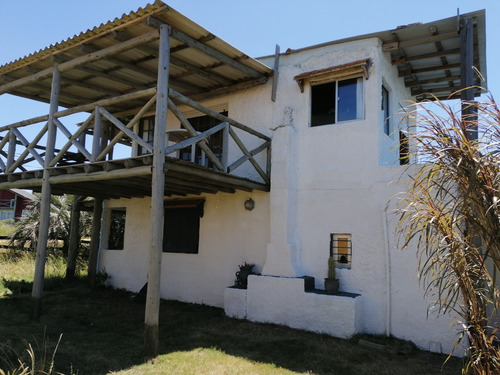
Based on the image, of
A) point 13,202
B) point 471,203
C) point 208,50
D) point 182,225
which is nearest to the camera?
point 471,203

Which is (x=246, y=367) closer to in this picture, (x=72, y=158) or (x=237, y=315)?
(x=237, y=315)

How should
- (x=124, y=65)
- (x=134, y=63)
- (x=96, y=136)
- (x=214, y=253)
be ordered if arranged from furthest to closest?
(x=214, y=253)
(x=134, y=63)
(x=124, y=65)
(x=96, y=136)

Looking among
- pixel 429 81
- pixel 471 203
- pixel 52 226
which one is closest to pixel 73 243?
pixel 52 226

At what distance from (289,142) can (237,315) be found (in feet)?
12.2

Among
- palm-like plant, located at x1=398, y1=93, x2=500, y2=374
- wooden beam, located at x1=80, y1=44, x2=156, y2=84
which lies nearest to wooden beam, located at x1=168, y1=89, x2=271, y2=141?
wooden beam, located at x1=80, y1=44, x2=156, y2=84

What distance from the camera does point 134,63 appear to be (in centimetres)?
858

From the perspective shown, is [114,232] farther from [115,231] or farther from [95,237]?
[95,237]

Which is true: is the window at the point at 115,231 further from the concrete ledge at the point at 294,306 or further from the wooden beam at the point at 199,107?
the wooden beam at the point at 199,107

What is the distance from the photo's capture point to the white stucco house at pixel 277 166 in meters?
7.11

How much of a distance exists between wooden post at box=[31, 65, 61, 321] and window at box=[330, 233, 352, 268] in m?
5.63

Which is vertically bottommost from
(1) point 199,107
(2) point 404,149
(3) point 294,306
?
(3) point 294,306

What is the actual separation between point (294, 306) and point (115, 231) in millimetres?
7082

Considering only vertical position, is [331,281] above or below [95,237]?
below

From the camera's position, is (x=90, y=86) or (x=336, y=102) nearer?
(x=336, y=102)
